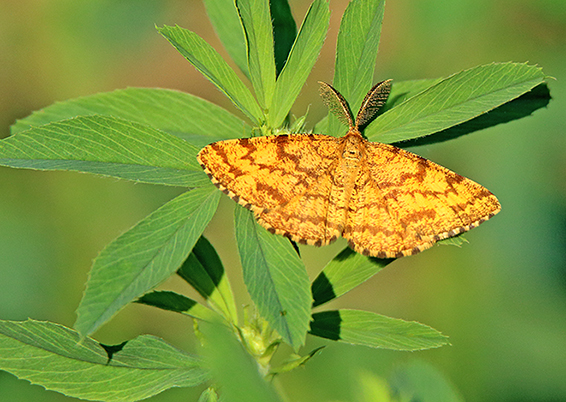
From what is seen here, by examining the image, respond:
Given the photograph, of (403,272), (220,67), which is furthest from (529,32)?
(220,67)

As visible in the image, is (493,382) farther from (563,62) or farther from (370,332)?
(563,62)

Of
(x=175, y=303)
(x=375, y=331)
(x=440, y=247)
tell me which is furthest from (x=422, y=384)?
(x=440, y=247)

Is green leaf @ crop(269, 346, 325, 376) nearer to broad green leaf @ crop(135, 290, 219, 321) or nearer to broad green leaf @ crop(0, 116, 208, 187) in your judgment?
broad green leaf @ crop(135, 290, 219, 321)

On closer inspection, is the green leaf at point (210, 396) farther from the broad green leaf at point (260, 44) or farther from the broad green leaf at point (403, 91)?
the broad green leaf at point (403, 91)

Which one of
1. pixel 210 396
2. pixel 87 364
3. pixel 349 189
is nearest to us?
pixel 210 396

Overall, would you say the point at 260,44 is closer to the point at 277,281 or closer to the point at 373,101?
the point at 373,101
